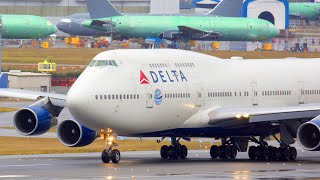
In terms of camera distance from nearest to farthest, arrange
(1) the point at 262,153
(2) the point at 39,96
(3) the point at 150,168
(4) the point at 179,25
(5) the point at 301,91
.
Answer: (3) the point at 150,168 → (1) the point at 262,153 → (2) the point at 39,96 → (5) the point at 301,91 → (4) the point at 179,25

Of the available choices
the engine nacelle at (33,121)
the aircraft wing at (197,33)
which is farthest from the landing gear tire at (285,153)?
the aircraft wing at (197,33)

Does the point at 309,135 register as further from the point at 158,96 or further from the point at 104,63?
the point at 104,63

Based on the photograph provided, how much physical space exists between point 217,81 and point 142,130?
5298 mm

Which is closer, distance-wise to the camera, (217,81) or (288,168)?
(288,168)

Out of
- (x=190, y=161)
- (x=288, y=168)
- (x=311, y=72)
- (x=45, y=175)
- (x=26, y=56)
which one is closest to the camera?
(x=45, y=175)

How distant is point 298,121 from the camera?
5169 cm

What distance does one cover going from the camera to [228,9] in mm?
193000

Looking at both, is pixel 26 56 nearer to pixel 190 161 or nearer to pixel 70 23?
pixel 70 23

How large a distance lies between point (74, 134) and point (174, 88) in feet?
18.0

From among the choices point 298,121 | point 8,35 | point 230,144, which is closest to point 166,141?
point 230,144

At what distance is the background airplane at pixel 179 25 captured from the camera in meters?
178

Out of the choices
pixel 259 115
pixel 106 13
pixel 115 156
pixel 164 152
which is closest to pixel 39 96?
pixel 164 152

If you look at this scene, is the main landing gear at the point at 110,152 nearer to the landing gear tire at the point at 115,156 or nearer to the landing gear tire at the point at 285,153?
the landing gear tire at the point at 115,156

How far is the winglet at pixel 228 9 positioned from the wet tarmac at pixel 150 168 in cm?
13599
